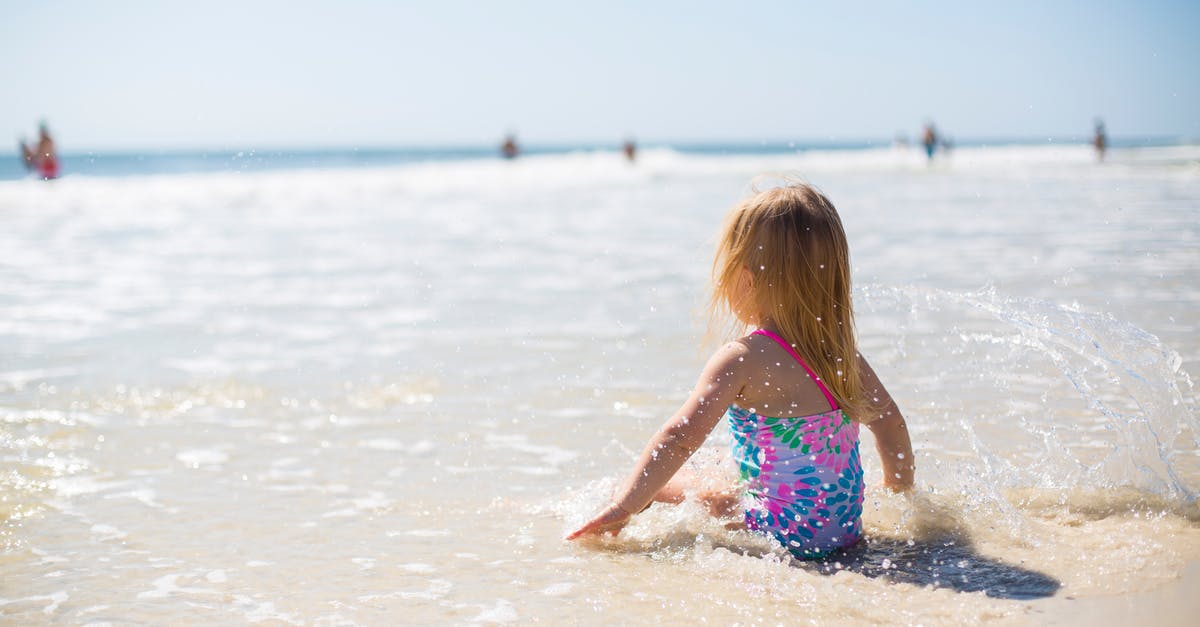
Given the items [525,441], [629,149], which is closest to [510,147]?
[629,149]

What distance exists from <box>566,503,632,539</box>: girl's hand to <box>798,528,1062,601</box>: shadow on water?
54cm

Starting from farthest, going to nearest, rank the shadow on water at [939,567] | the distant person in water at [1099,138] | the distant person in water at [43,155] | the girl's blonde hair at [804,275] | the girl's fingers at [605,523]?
1. the distant person in water at [1099,138]
2. the distant person in water at [43,155]
3. the girl's fingers at [605,523]
4. the girl's blonde hair at [804,275]
5. the shadow on water at [939,567]

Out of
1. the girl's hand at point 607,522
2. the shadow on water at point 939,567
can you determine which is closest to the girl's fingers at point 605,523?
the girl's hand at point 607,522

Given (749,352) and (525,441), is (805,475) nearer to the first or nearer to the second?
(749,352)

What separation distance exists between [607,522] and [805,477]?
60 centimetres

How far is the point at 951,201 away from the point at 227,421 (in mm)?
14742

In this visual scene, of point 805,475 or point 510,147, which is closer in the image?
point 805,475

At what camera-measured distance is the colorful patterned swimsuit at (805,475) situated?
273 centimetres

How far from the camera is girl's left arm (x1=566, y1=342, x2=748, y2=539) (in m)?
2.66

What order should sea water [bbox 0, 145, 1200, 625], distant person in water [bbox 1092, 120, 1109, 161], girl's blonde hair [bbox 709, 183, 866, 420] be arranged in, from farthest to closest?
distant person in water [bbox 1092, 120, 1109, 161], girl's blonde hair [bbox 709, 183, 866, 420], sea water [bbox 0, 145, 1200, 625]

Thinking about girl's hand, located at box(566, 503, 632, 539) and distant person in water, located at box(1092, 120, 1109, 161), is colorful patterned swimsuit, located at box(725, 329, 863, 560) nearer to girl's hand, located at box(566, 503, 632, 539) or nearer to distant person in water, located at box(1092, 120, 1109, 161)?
girl's hand, located at box(566, 503, 632, 539)

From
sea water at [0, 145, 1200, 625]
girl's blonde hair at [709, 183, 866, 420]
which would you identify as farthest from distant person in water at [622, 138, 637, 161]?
girl's blonde hair at [709, 183, 866, 420]

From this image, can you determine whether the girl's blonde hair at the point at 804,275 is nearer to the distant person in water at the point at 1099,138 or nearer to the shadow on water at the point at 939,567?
the shadow on water at the point at 939,567

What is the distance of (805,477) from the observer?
8.99ft
